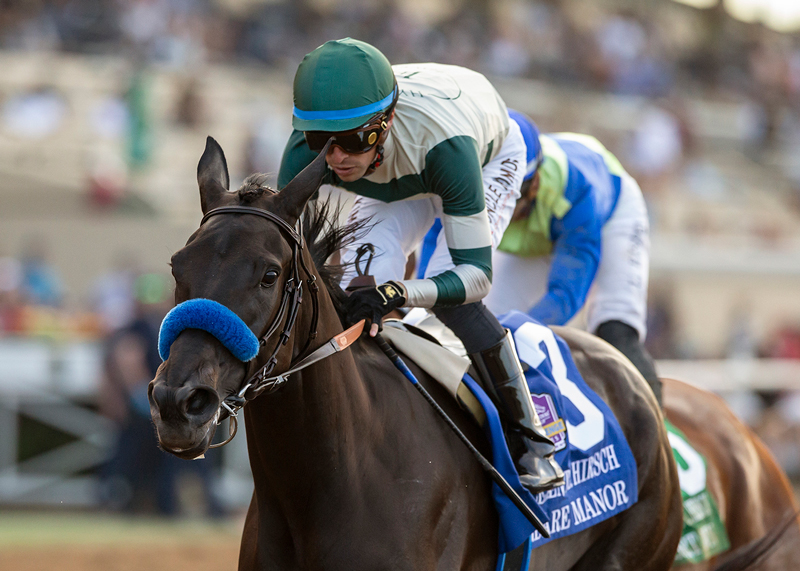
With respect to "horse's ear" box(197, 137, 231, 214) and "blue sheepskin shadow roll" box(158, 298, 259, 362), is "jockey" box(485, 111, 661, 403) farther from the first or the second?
"blue sheepskin shadow roll" box(158, 298, 259, 362)

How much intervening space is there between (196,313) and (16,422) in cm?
672

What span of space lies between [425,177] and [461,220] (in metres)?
0.21

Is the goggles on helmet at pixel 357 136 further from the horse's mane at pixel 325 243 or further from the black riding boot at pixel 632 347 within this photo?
the black riding boot at pixel 632 347

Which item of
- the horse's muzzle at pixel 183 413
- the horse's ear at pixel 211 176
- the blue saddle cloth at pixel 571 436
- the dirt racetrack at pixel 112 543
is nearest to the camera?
the horse's muzzle at pixel 183 413

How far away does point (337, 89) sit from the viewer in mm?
2875

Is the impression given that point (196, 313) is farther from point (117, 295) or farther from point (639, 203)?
point (117, 295)

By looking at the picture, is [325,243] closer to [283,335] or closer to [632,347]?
[283,335]

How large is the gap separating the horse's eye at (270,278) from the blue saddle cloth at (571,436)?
39.2 inches

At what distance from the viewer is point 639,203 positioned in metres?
4.87

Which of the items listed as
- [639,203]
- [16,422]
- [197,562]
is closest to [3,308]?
[16,422]

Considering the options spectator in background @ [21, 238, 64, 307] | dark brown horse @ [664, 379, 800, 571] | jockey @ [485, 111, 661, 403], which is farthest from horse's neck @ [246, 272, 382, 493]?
spectator in background @ [21, 238, 64, 307]

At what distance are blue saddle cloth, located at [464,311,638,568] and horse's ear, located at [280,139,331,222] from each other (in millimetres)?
948

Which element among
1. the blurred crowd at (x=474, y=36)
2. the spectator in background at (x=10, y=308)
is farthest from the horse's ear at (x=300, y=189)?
the blurred crowd at (x=474, y=36)

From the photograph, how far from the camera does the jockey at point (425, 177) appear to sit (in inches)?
115
